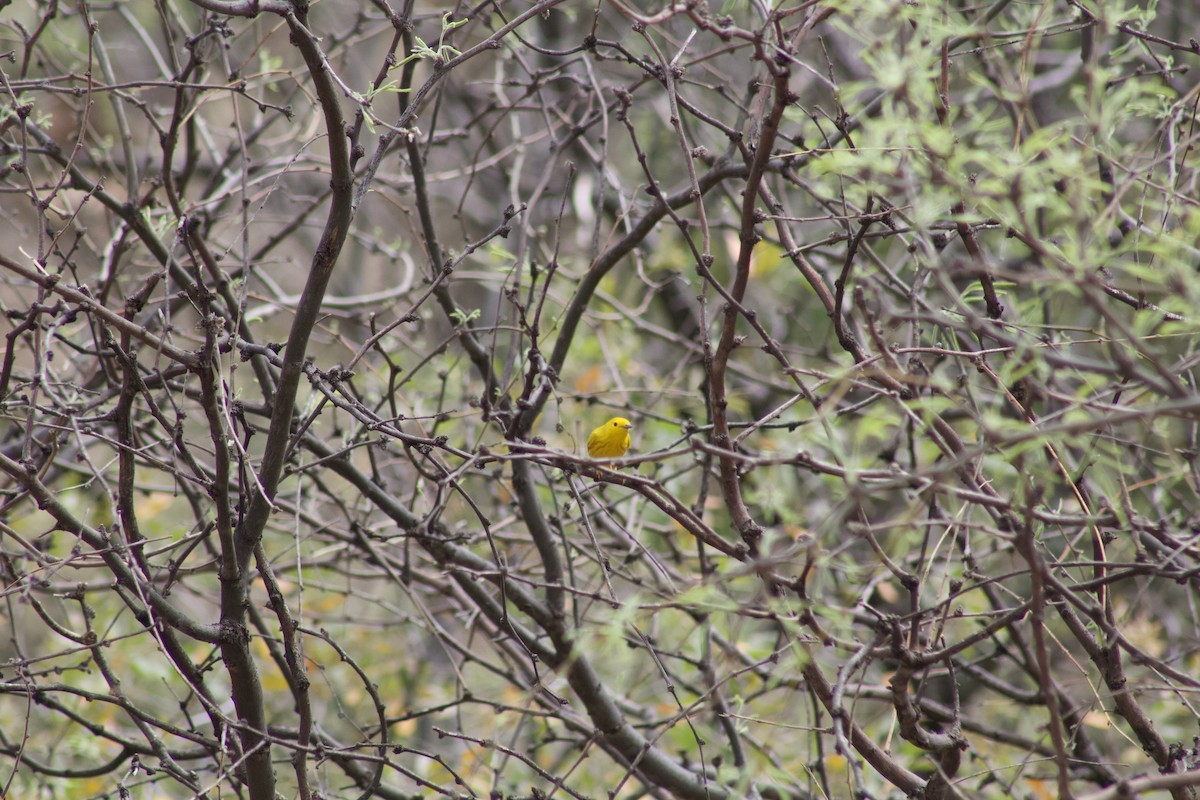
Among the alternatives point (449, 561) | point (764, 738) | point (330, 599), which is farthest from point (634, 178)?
point (449, 561)

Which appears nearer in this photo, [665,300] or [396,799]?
[396,799]

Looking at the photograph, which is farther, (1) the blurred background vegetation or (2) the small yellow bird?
(2) the small yellow bird

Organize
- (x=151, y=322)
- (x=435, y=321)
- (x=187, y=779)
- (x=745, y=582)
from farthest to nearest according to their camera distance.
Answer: (x=435, y=321) < (x=745, y=582) < (x=151, y=322) < (x=187, y=779)

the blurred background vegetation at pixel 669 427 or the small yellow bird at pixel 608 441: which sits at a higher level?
the small yellow bird at pixel 608 441

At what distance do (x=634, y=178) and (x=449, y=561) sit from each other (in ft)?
22.5

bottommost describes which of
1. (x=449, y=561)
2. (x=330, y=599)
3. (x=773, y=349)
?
(x=773, y=349)

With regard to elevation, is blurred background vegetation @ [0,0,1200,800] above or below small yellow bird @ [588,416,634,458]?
below

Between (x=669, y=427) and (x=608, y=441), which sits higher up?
(x=669, y=427)

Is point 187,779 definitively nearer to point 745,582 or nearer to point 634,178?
point 745,582

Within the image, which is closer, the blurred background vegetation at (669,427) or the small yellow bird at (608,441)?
the blurred background vegetation at (669,427)

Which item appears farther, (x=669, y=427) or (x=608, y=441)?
(x=669, y=427)

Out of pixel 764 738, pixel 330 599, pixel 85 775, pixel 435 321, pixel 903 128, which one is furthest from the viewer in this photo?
pixel 435 321

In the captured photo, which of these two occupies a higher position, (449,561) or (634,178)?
(634,178)

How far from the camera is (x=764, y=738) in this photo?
5.65 meters
